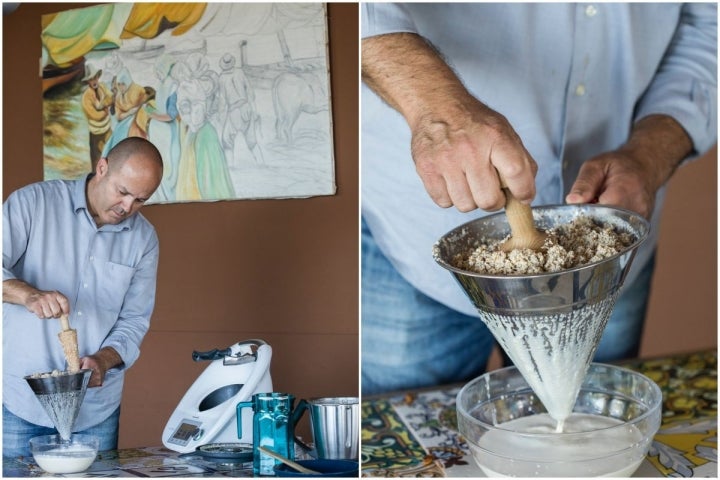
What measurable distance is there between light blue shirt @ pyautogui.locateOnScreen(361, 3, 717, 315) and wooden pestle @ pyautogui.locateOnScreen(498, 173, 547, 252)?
443mm

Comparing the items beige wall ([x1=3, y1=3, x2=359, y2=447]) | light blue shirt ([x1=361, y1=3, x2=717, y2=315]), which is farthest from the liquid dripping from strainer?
light blue shirt ([x1=361, y1=3, x2=717, y2=315])

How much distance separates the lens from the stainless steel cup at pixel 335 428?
5.38 feet

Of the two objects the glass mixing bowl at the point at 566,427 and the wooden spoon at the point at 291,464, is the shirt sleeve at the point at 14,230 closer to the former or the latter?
the wooden spoon at the point at 291,464

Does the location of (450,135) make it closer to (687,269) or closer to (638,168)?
(638,168)

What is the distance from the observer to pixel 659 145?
1797 millimetres

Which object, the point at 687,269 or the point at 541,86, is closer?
the point at 541,86

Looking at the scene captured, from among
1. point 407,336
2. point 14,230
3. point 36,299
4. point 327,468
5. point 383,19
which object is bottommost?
point 327,468

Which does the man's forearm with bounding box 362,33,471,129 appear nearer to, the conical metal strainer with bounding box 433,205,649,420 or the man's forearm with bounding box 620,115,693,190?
the conical metal strainer with bounding box 433,205,649,420

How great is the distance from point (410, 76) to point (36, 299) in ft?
2.87

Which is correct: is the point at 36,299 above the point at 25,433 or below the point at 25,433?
above

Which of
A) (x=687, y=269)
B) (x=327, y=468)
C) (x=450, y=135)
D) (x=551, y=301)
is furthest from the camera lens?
(x=687, y=269)

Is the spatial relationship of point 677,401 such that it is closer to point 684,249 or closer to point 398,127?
point 684,249

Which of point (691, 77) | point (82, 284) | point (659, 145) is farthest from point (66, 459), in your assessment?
point (691, 77)

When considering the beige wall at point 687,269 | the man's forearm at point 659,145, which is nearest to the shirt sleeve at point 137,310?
the man's forearm at point 659,145
